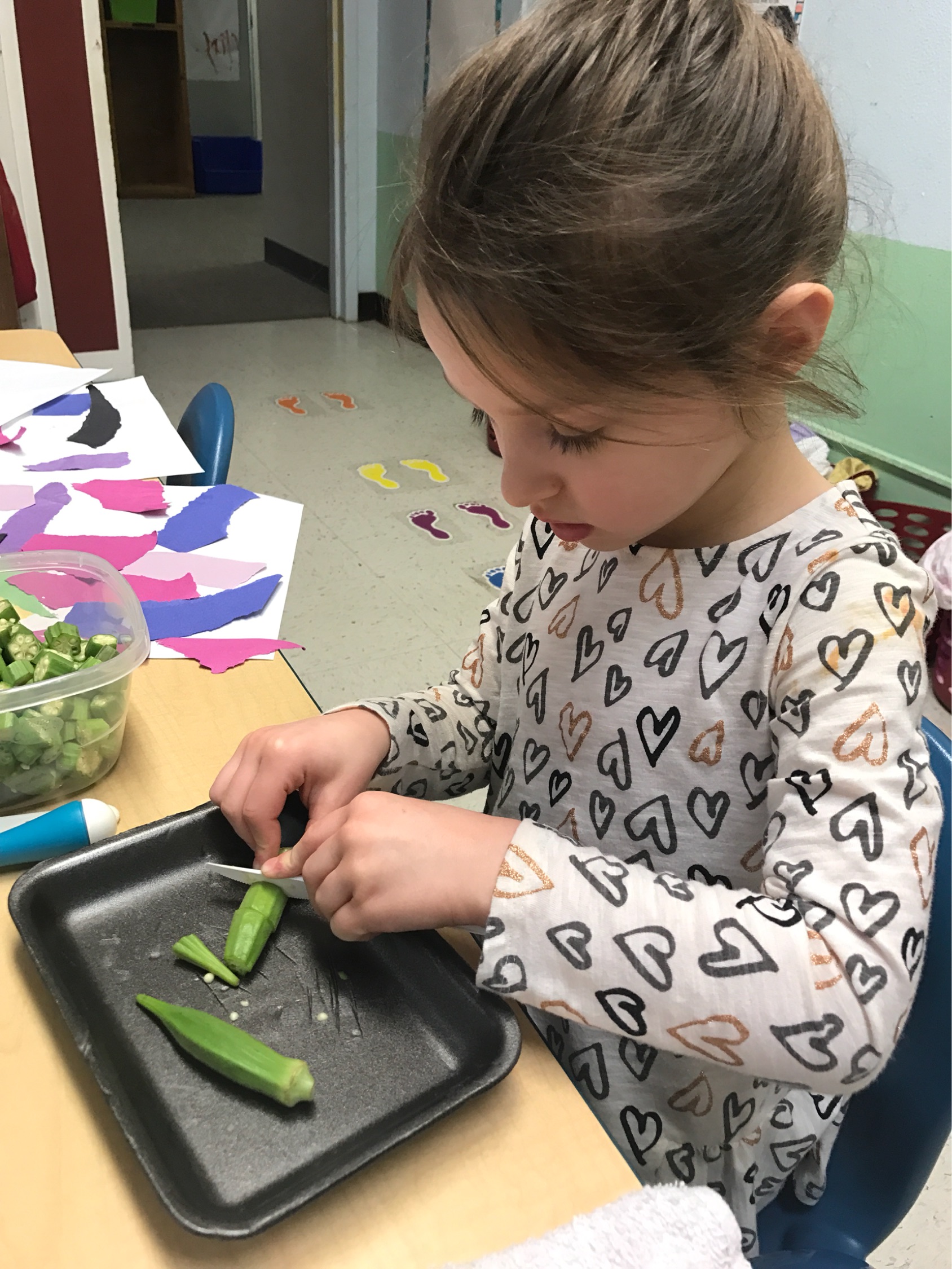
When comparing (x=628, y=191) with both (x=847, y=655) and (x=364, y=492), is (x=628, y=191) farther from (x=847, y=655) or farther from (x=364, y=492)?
(x=364, y=492)

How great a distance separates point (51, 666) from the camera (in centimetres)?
59

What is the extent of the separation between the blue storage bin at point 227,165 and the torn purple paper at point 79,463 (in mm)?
5981

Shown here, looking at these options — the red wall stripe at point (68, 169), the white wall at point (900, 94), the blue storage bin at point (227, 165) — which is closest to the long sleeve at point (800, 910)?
the white wall at point (900, 94)

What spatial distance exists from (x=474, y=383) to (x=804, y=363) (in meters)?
0.16

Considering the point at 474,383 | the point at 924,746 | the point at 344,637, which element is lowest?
the point at 344,637

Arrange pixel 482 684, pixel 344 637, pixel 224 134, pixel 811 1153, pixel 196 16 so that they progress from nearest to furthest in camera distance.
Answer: pixel 811 1153, pixel 482 684, pixel 344 637, pixel 196 16, pixel 224 134

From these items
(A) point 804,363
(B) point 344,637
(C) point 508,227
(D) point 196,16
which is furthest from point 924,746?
(D) point 196,16

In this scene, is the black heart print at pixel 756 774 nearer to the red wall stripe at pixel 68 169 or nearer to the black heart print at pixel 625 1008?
the black heart print at pixel 625 1008

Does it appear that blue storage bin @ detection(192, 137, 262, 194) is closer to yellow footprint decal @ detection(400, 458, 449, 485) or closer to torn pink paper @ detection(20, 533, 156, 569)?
yellow footprint decal @ detection(400, 458, 449, 485)

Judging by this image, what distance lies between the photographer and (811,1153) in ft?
1.94

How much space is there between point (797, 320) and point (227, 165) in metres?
6.93

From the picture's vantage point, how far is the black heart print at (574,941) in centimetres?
43

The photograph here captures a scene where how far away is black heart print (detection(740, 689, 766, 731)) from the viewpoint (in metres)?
0.53

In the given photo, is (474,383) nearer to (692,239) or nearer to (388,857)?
(692,239)
